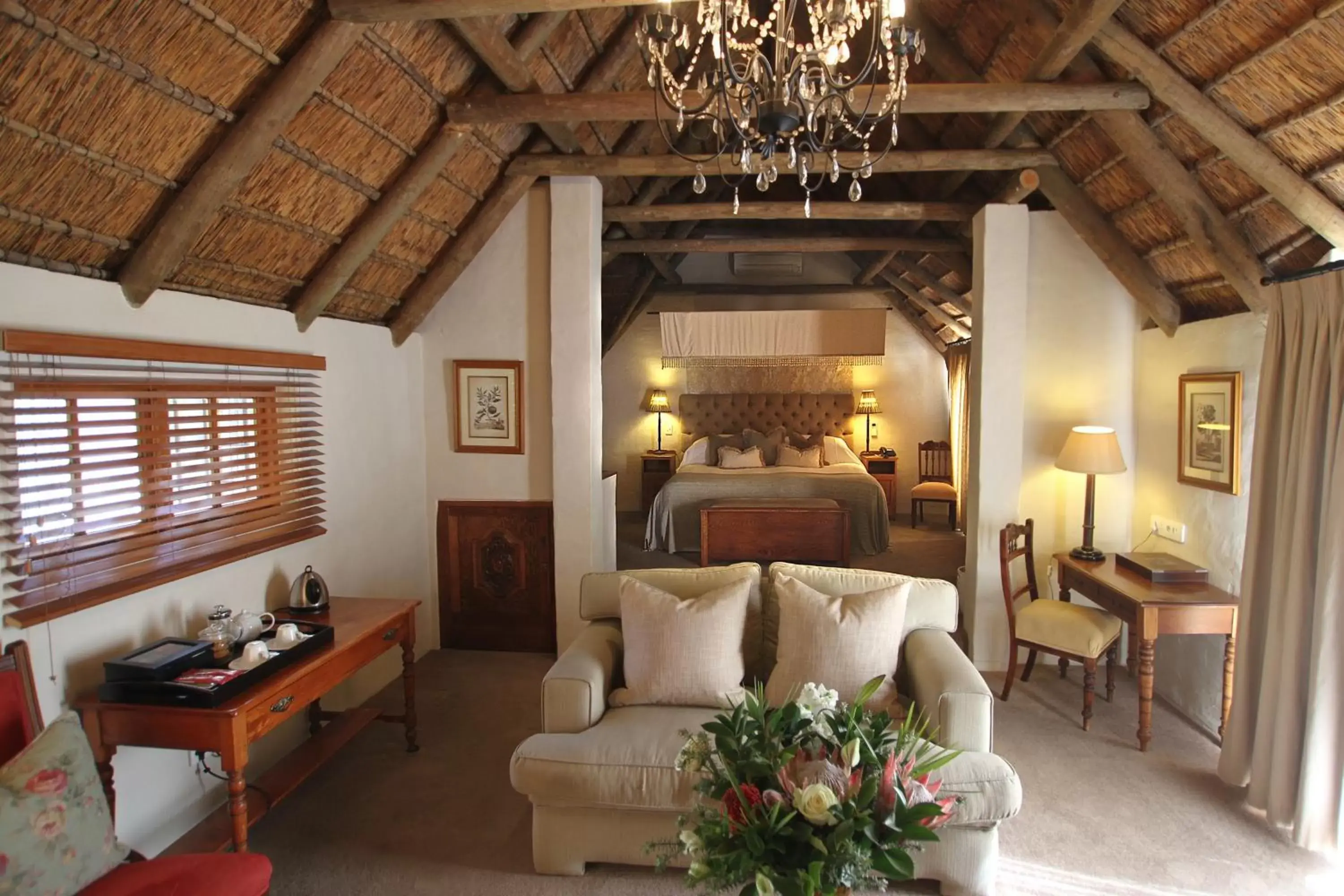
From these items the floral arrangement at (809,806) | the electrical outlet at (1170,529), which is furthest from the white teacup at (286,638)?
the electrical outlet at (1170,529)

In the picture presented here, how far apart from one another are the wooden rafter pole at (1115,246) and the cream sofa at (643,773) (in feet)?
7.53

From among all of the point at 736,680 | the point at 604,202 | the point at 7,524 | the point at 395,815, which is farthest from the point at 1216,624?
the point at 7,524

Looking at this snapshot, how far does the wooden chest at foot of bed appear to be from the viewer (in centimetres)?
574

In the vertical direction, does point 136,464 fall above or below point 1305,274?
below

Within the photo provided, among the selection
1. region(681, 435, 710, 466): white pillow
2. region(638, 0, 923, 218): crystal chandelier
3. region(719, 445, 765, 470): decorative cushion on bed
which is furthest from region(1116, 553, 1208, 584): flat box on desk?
region(681, 435, 710, 466): white pillow

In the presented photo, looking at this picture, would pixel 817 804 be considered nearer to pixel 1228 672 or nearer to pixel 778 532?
pixel 1228 672

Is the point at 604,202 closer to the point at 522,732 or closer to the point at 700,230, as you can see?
the point at 700,230

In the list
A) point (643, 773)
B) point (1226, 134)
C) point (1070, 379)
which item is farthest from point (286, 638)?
point (1070, 379)

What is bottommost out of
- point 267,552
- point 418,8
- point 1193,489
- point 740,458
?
point 267,552

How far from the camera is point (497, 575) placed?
420 centimetres

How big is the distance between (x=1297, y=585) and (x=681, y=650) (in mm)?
2105

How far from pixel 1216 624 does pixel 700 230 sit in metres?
5.25

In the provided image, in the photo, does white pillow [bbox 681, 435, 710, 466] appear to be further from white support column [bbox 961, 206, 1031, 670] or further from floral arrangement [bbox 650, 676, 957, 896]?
floral arrangement [bbox 650, 676, 957, 896]

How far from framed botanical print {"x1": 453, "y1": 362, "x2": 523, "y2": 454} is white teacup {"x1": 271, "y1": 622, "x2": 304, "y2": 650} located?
182cm
